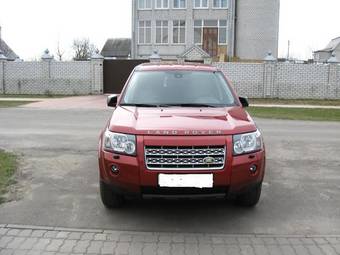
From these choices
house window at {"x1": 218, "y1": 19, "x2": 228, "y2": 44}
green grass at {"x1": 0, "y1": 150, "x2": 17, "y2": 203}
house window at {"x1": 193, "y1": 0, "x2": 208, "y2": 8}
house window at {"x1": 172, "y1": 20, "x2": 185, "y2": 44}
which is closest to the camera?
green grass at {"x1": 0, "y1": 150, "x2": 17, "y2": 203}

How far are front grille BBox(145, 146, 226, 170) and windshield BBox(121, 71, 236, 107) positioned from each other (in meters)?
1.23

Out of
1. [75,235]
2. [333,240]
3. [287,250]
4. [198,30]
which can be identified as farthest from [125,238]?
[198,30]

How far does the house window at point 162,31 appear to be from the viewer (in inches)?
1870

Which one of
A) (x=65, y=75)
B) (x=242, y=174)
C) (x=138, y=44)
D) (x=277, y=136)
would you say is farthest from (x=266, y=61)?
(x=242, y=174)

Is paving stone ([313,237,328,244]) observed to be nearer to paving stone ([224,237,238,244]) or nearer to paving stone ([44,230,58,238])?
paving stone ([224,237,238,244])

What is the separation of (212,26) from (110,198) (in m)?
43.1

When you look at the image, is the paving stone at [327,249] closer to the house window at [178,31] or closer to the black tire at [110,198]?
the black tire at [110,198]

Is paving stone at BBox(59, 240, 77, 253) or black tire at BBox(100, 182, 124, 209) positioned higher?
black tire at BBox(100, 182, 124, 209)

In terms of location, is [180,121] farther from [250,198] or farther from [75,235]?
[75,235]

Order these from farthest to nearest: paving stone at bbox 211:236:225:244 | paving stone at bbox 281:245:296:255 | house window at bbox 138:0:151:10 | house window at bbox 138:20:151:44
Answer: house window at bbox 138:20:151:44 < house window at bbox 138:0:151:10 < paving stone at bbox 211:236:225:244 < paving stone at bbox 281:245:296:255

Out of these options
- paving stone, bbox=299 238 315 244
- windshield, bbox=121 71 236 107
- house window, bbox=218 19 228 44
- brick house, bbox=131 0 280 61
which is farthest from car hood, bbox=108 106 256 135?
house window, bbox=218 19 228 44

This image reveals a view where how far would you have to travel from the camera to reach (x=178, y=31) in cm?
4741

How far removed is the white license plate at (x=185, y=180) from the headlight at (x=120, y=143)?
0.41 metres

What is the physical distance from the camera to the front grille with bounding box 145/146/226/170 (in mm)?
4770
